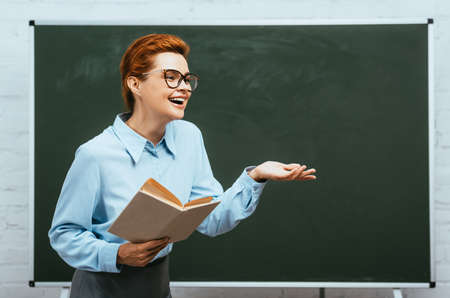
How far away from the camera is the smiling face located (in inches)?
43.3

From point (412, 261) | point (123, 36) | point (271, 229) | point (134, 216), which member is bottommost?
point (412, 261)

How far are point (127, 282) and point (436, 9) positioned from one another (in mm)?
2024

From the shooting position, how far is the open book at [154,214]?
905mm

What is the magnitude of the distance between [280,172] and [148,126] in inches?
14.4

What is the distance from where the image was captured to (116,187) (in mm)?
1092

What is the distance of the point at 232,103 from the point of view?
2.07 m

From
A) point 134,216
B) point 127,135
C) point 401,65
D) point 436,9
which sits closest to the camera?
point 134,216

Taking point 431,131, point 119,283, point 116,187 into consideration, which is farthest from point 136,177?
point 431,131

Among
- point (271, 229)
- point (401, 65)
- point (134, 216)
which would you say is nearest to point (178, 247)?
point (271, 229)

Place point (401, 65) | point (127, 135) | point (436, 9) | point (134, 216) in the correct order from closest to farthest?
point (134, 216)
point (127, 135)
point (401, 65)
point (436, 9)

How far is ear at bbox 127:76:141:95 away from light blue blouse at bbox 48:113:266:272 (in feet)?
0.32

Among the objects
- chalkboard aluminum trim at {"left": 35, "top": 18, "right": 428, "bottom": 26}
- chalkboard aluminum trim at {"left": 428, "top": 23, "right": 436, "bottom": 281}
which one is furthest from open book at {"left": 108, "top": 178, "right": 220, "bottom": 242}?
chalkboard aluminum trim at {"left": 428, "top": 23, "right": 436, "bottom": 281}

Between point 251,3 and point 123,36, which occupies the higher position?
point 251,3

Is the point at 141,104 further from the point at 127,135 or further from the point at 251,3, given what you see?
the point at 251,3
